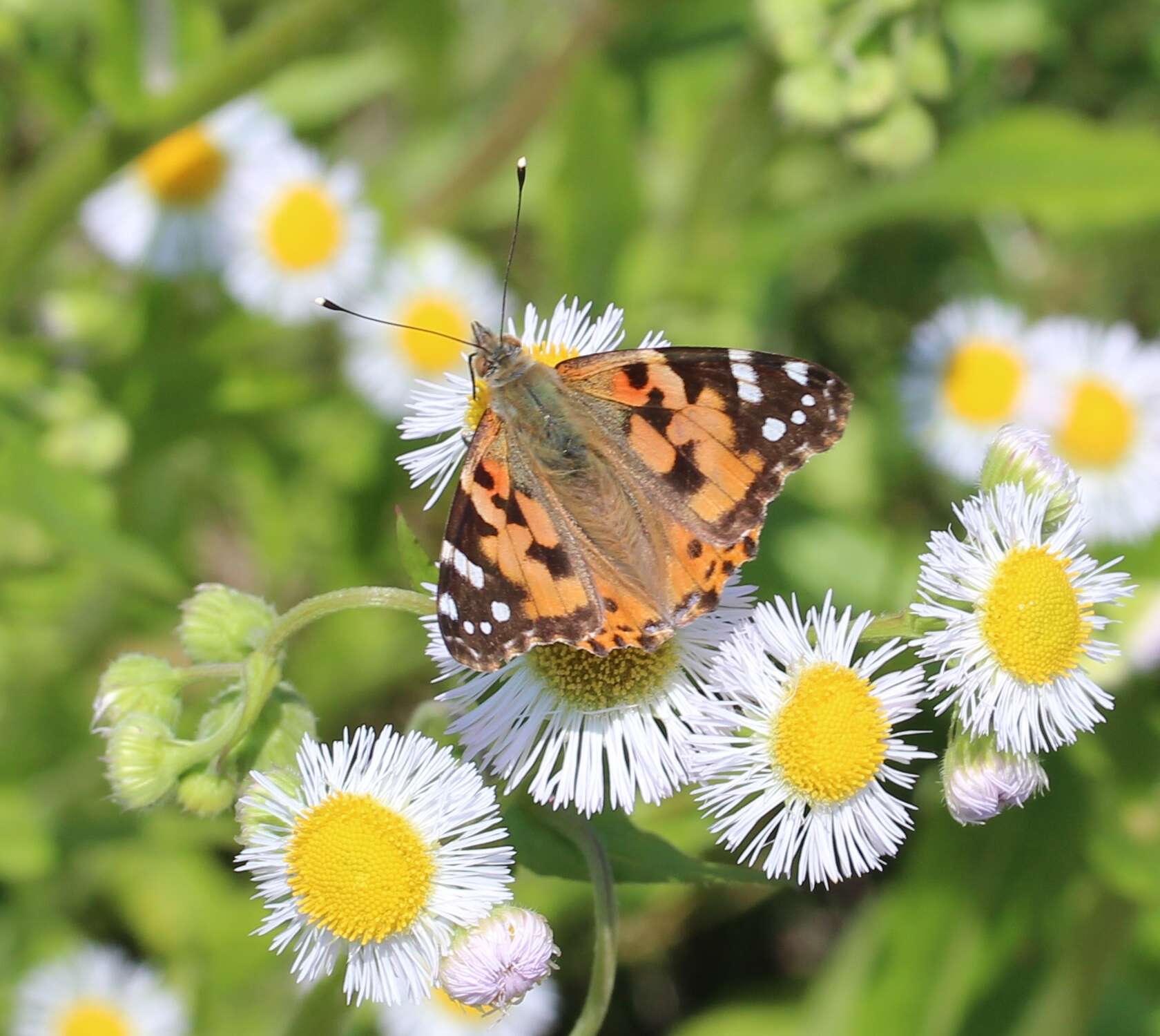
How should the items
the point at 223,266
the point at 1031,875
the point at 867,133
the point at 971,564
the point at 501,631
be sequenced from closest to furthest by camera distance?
the point at 501,631 → the point at 971,564 → the point at 867,133 → the point at 1031,875 → the point at 223,266

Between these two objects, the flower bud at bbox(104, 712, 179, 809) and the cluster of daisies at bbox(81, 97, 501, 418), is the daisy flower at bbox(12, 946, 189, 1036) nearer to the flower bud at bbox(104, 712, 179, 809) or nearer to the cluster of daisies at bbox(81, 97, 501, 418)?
the cluster of daisies at bbox(81, 97, 501, 418)

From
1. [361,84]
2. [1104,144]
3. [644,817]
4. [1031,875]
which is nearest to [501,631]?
[644,817]

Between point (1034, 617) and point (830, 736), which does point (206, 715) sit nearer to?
point (830, 736)

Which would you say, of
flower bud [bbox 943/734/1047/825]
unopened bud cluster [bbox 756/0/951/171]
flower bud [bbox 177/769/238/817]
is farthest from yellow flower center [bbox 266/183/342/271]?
flower bud [bbox 943/734/1047/825]

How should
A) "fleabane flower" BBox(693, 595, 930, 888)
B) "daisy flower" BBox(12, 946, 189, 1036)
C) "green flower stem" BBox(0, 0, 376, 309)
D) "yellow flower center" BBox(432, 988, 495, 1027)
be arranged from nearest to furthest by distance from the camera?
"fleabane flower" BBox(693, 595, 930, 888) → "green flower stem" BBox(0, 0, 376, 309) → "yellow flower center" BBox(432, 988, 495, 1027) → "daisy flower" BBox(12, 946, 189, 1036)

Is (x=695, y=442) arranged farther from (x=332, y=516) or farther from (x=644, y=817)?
(x=332, y=516)

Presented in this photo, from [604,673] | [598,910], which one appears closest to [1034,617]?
[604,673]
